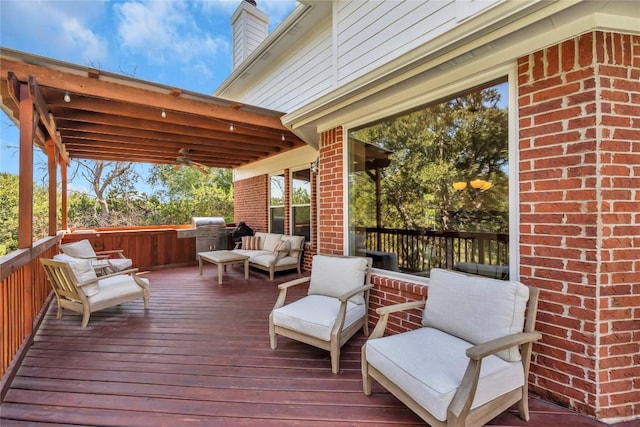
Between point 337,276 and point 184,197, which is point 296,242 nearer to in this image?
point 337,276

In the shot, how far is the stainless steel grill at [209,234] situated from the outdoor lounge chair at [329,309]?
5.44 metres

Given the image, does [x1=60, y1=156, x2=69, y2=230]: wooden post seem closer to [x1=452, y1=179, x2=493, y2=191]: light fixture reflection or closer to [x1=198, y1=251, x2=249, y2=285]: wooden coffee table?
[x1=198, y1=251, x2=249, y2=285]: wooden coffee table

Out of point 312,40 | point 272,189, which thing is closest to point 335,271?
point 312,40

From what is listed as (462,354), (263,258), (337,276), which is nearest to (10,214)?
(263,258)

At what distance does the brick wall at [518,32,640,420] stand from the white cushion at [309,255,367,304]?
157 centimetres

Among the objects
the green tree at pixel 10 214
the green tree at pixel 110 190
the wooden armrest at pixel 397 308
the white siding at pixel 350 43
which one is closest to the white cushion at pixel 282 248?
the white siding at pixel 350 43

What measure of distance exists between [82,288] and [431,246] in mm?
4536

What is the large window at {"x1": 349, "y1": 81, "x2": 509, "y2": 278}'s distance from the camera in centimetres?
290

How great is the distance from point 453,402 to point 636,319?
4.78 feet

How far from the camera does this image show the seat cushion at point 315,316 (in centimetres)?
254

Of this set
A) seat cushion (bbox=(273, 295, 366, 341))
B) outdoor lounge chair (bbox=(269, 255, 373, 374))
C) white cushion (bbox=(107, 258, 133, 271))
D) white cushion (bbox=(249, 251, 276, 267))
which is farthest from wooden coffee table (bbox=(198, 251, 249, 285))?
seat cushion (bbox=(273, 295, 366, 341))

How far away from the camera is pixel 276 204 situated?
7.54m

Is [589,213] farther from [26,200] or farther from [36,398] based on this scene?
[26,200]

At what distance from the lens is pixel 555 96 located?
1.98 m
